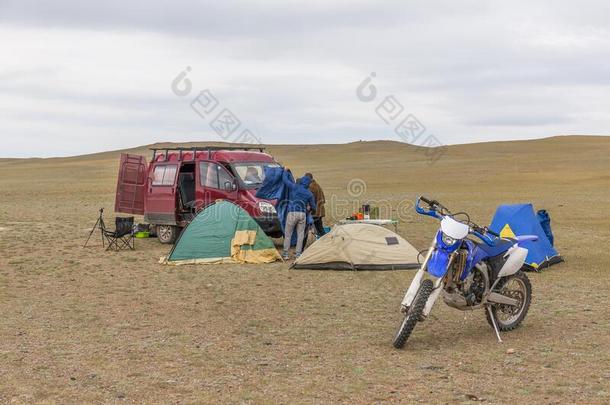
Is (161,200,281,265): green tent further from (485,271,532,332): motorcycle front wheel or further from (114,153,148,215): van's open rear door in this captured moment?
(485,271,532,332): motorcycle front wheel

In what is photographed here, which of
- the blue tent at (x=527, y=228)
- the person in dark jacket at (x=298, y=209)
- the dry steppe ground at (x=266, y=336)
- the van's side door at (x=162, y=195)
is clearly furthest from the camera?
the van's side door at (x=162, y=195)

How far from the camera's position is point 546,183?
143ft

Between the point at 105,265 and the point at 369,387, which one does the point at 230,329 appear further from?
the point at 105,265

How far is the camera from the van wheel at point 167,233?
17.6 metres

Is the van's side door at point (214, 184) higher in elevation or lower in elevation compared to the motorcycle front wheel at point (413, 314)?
higher

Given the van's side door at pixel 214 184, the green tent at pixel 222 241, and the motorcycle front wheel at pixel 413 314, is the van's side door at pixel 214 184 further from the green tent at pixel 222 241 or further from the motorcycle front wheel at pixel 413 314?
the motorcycle front wheel at pixel 413 314

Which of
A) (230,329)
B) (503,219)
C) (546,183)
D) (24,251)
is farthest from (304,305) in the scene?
(546,183)

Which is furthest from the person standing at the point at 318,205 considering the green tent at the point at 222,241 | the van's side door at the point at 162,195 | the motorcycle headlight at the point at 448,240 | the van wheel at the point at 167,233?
the motorcycle headlight at the point at 448,240

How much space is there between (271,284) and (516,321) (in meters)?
4.58

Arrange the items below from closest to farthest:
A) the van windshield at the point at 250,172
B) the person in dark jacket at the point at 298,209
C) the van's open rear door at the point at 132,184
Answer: the person in dark jacket at the point at 298,209
the van windshield at the point at 250,172
the van's open rear door at the point at 132,184

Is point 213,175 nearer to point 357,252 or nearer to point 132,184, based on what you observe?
point 132,184

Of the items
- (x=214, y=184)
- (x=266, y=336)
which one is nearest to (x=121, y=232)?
(x=214, y=184)

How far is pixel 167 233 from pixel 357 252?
20.3 feet

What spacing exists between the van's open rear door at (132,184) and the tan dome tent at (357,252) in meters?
6.89
